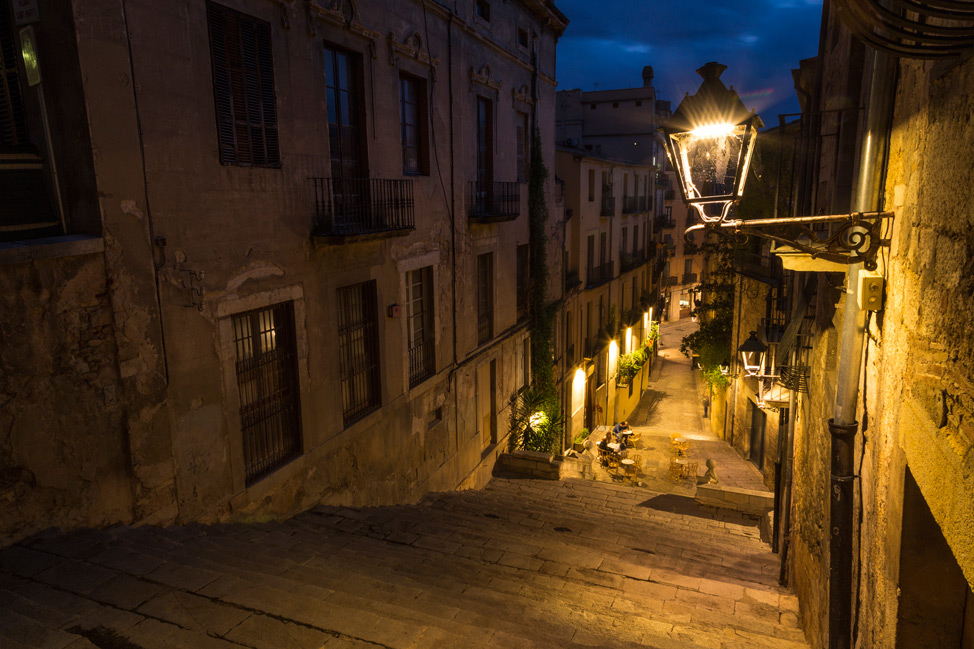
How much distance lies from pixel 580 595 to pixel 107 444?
463 centimetres

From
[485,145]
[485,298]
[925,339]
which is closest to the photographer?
[925,339]

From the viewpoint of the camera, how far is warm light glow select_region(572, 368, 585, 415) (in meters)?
21.8

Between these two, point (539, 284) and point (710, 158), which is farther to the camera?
point (539, 284)

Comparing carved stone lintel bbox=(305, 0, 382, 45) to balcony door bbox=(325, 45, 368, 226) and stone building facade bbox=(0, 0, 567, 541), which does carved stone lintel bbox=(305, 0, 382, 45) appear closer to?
stone building facade bbox=(0, 0, 567, 541)

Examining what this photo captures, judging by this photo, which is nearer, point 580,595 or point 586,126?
point 580,595

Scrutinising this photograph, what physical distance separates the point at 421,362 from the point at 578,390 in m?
11.9

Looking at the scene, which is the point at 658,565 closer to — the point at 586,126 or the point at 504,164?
the point at 504,164

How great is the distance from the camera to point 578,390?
73.3 ft

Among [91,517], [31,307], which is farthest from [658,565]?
[31,307]

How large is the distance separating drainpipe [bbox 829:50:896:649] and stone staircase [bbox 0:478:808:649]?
41.8 inches

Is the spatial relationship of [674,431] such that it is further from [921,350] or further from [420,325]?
[921,350]

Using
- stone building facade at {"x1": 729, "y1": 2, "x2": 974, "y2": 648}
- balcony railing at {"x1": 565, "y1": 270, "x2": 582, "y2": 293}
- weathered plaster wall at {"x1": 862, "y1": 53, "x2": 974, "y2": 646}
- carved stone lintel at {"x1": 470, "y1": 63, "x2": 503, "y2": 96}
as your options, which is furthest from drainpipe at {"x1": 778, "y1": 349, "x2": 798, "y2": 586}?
balcony railing at {"x1": 565, "y1": 270, "x2": 582, "y2": 293}

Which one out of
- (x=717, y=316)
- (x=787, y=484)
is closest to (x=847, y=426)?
(x=787, y=484)

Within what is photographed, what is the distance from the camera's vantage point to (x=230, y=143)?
6.91m
